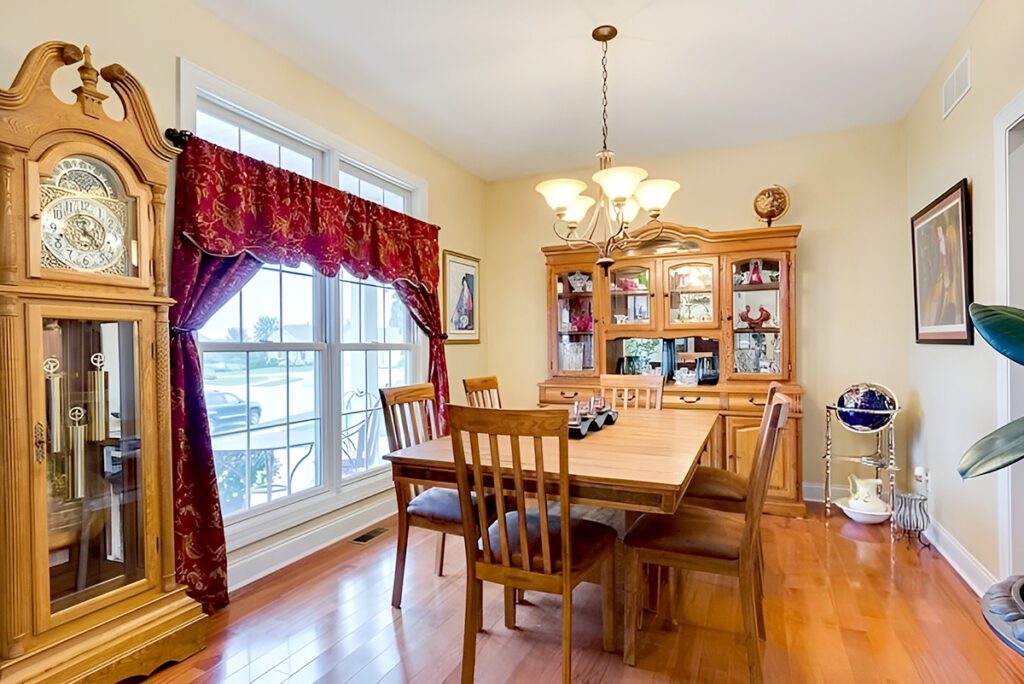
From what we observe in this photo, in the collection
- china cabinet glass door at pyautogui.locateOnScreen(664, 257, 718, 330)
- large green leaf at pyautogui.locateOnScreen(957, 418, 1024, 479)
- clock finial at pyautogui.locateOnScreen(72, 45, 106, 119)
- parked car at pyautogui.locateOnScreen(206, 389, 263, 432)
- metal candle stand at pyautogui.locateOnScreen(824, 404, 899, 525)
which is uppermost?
clock finial at pyautogui.locateOnScreen(72, 45, 106, 119)

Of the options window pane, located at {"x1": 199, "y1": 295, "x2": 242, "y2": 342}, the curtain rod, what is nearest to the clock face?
the curtain rod

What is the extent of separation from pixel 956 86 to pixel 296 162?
359cm

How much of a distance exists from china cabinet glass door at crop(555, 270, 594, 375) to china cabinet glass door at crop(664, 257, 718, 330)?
2.13ft

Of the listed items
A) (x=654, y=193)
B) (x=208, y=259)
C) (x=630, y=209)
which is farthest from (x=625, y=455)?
(x=208, y=259)

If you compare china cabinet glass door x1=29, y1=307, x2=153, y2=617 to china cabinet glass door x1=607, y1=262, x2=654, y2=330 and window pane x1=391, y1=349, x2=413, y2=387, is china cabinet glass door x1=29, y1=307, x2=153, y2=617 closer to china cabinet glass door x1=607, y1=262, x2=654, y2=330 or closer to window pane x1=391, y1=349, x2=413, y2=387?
window pane x1=391, y1=349, x2=413, y2=387

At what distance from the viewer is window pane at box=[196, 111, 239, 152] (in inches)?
100

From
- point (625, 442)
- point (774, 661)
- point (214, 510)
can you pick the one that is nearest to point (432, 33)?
point (625, 442)

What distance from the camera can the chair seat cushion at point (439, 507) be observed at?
228 centimetres

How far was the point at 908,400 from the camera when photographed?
12.2 feet

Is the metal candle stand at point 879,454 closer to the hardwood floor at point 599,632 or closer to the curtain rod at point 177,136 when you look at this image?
the hardwood floor at point 599,632

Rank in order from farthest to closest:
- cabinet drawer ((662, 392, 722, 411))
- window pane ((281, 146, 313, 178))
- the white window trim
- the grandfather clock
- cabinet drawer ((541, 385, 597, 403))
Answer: cabinet drawer ((541, 385, 597, 403)) → cabinet drawer ((662, 392, 722, 411)) → window pane ((281, 146, 313, 178)) → the white window trim → the grandfather clock

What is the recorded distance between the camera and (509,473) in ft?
5.96

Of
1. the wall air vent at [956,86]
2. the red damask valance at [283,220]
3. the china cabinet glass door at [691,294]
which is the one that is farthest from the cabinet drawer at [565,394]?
the wall air vent at [956,86]

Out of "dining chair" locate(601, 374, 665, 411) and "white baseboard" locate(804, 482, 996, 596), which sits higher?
"dining chair" locate(601, 374, 665, 411)
